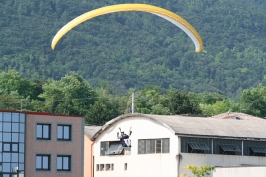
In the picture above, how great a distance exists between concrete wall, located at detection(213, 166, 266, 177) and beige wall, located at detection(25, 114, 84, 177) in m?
9.78

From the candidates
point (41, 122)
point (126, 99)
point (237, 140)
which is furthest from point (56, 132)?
point (126, 99)

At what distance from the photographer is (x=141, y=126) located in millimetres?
70188

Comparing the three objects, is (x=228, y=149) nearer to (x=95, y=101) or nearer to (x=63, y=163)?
(x=63, y=163)

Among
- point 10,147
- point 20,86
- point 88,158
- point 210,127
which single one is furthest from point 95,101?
point 10,147

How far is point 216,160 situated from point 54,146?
1210 cm

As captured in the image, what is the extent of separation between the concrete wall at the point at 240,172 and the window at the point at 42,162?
457 inches

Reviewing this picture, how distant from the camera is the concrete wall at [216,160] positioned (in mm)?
66438

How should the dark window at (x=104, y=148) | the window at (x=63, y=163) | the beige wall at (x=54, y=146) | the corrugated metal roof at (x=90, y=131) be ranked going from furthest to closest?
the corrugated metal roof at (x=90, y=131)
the dark window at (x=104, y=148)
the window at (x=63, y=163)
the beige wall at (x=54, y=146)

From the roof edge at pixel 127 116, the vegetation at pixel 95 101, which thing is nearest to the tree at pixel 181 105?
the vegetation at pixel 95 101

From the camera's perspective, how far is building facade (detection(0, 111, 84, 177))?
6153cm

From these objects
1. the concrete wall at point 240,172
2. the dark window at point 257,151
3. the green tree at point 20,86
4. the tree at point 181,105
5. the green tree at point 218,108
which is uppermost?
the green tree at point 20,86

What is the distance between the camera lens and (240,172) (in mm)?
62500

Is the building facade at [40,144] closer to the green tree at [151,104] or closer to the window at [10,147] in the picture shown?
the window at [10,147]

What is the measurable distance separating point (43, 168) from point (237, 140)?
15018mm
